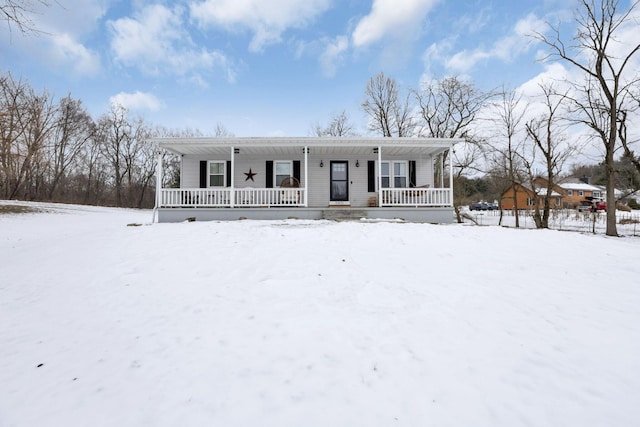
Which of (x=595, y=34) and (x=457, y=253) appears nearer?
(x=457, y=253)

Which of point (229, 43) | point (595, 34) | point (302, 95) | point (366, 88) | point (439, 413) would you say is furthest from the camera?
point (366, 88)

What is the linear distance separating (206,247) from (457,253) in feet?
16.8

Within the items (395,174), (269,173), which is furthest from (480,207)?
(269,173)

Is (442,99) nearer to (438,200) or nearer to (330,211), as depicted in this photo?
(438,200)

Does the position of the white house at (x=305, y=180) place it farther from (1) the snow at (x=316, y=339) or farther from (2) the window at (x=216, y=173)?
(1) the snow at (x=316, y=339)

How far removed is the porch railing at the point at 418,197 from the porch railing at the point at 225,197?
351 centimetres

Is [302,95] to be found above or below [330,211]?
above

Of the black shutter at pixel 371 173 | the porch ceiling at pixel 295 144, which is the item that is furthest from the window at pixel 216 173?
the black shutter at pixel 371 173

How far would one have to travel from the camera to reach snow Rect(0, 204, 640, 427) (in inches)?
77.9

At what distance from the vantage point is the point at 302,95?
66.7 feet

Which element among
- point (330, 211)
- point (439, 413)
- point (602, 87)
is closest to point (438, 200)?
point (330, 211)

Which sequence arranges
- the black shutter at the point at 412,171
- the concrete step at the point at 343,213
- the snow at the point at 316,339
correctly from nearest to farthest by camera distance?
the snow at the point at 316,339
the concrete step at the point at 343,213
the black shutter at the point at 412,171

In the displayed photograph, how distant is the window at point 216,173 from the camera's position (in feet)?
40.4

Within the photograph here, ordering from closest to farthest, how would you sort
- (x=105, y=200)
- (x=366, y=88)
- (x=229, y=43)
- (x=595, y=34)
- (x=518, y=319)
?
(x=518, y=319)
(x=595, y=34)
(x=229, y=43)
(x=366, y=88)
(x=105, y=200)
